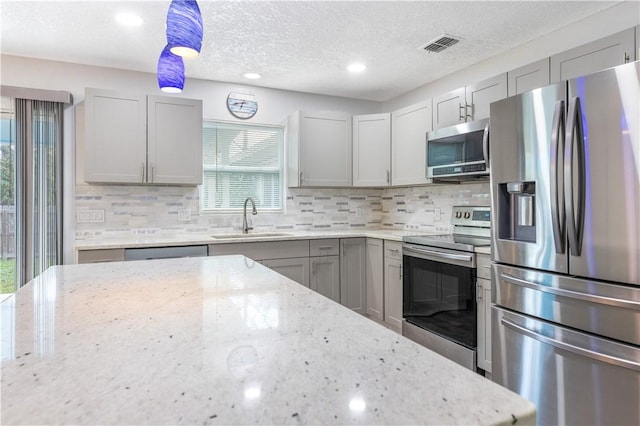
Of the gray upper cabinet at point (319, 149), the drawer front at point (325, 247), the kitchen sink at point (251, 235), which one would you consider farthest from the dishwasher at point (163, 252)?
the gray upper cabinet at point (319, 149)

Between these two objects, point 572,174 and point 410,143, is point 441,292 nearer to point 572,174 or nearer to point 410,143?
point 572,174

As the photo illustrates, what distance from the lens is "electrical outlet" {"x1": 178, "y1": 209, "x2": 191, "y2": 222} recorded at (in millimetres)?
3506

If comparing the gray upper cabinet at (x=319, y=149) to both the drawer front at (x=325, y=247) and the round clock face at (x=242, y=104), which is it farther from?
the drawer front at (x=325, y=247)

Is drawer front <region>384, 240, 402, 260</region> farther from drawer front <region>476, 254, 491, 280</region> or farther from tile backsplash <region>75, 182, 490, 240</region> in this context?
drawer front <region>476, 254, 491, 280</region>

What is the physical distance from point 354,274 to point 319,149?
128cm

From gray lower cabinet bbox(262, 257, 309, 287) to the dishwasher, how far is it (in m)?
0.61

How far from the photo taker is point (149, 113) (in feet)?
10.2

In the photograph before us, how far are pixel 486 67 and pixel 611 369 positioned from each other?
2449 millimetres

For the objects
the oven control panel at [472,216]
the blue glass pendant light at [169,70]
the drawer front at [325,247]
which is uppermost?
the blue glass pendant light at [169,70]

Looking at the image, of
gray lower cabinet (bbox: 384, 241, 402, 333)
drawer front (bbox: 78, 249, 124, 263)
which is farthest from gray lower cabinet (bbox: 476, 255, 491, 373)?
drawer front (bbox: 78, 249, 124, 263)

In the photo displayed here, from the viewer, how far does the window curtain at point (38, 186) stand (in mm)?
2951

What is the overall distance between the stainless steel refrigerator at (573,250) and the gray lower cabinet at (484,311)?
0.19 meters

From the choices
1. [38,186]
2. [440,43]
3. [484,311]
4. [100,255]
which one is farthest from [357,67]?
[38,186]

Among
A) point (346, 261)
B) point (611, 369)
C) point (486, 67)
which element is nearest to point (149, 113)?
point (346, 261)
